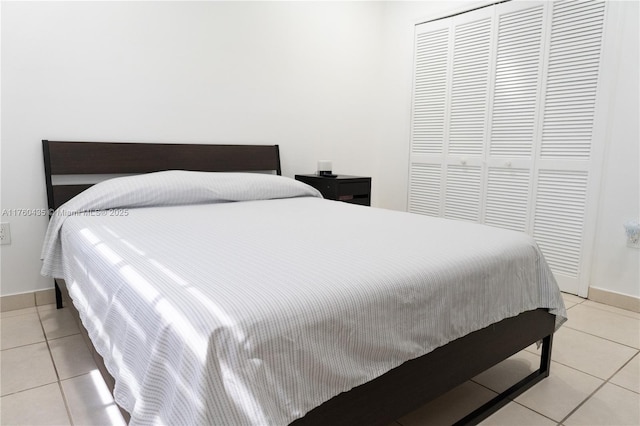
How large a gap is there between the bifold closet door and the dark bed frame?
1.30 m

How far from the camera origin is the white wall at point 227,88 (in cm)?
232

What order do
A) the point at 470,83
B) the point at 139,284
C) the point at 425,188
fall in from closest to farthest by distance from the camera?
1. the point at 139,284
2. the point at 470,83
3. the point at 425,188

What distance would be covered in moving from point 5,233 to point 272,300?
2.06 metres

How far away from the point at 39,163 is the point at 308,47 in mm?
2072

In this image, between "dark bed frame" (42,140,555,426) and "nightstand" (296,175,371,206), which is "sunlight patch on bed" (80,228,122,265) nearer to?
"dark bed frame" (42,140,555,426)

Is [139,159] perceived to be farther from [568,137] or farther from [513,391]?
[568,137]

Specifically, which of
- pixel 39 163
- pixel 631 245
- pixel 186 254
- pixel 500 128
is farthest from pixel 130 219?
pixel 631 245

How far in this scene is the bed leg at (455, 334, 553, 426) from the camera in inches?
58.9

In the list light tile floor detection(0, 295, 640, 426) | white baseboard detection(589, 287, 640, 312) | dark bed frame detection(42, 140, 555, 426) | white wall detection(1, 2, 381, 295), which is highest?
white wall detection(1, 2, 381, 295)

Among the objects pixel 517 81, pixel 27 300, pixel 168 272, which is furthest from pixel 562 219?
pixel 27 300

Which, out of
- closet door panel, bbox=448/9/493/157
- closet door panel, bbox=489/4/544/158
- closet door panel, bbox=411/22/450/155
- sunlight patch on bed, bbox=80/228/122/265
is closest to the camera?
sunlight patch on bed, bbox=80/228/122/265

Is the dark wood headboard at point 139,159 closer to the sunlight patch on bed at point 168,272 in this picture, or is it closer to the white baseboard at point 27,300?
the white baseboard at point 27,300

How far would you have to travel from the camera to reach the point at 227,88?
301 cm

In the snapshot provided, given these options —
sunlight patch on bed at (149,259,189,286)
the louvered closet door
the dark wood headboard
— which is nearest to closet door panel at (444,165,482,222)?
the louvered closet door
